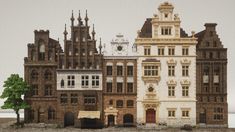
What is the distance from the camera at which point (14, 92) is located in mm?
62812

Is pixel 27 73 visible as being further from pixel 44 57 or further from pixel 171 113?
pixel 171 113

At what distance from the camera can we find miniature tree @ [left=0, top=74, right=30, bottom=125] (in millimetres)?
62812

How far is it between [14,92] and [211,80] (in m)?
36.5

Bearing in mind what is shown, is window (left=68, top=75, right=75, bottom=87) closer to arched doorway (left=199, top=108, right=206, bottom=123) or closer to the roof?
the roof

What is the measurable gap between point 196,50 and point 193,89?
24.7ft

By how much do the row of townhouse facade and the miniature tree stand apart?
2.53 meters

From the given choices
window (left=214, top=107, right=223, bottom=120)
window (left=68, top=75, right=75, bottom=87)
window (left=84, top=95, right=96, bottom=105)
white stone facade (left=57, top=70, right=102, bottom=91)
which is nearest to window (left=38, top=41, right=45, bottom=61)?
white stone facade (left=57, top=70, right=102, bottom=91)

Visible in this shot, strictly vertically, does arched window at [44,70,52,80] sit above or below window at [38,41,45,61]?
below

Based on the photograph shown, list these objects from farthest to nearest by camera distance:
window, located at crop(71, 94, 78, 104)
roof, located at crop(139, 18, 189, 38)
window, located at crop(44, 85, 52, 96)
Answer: window, located at crop(44, 85, 52, 96)
roof, located at crop(139, 18, 189, 38)
window, located at crop(71, 94, 78, 104)

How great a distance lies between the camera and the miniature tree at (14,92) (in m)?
62.8

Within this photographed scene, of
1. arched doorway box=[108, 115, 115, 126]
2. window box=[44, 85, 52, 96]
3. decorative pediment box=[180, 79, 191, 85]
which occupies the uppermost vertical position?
decorative pediment box=[180, 79, 191, 85]

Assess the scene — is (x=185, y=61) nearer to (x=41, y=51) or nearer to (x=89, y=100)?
(x=89, y=100)

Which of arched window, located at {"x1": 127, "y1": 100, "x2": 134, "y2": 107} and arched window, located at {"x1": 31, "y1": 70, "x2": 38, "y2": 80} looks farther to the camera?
arched window, located at {"x1": 31, "y1": 70, "x2": 38, "y2": 80}

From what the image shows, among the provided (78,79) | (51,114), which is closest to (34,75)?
(51,114)
